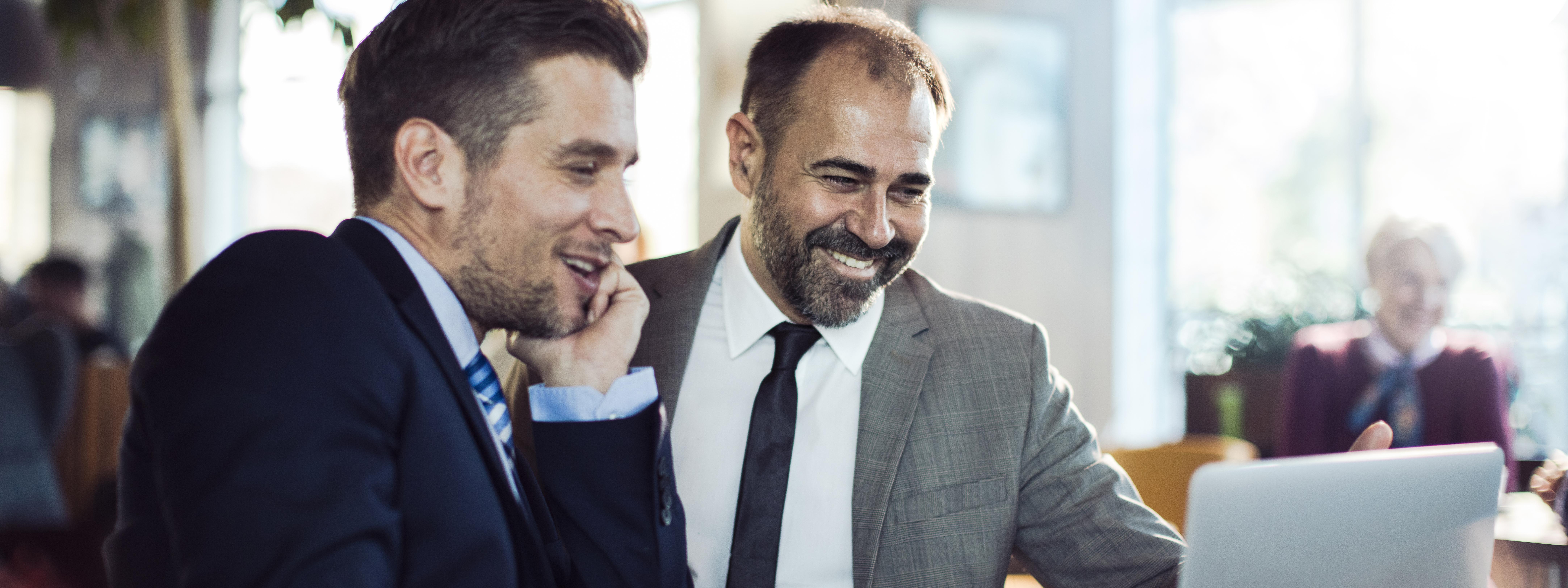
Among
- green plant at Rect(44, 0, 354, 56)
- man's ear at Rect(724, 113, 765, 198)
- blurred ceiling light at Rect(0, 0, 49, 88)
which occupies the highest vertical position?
blurred ceiling light at Rect(0, 0, 49, 88)

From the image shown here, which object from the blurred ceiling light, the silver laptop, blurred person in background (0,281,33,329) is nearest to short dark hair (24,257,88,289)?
blurred person in background (0,281,33,329)

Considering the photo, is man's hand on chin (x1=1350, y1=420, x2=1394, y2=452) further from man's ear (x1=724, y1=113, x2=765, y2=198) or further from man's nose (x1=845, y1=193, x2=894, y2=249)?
man's ear (x1=724, y1=113, x2=765, y2=198)

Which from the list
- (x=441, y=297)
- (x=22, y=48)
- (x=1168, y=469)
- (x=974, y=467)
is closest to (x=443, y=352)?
(x=441, y=297)

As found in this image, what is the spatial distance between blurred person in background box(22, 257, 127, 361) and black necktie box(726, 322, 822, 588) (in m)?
5.25

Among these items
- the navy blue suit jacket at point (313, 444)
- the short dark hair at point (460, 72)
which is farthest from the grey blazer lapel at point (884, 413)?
the short dark hair at point (460, 72)

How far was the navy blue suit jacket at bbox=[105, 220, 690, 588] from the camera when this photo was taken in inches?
30.7

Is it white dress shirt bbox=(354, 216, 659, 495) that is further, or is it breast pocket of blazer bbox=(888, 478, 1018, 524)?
breast pocket of blazer bbox=(888, 478, 1018, 524)

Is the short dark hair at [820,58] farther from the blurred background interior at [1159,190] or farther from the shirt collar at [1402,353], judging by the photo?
the shirt collar at [1402,353]

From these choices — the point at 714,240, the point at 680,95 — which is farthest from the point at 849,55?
the point at 680,95

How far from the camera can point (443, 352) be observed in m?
1.00

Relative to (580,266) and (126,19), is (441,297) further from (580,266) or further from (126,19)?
(126,19)

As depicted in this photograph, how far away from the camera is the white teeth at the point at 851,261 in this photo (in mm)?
1562

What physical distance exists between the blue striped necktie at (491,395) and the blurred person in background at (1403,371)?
118 inches

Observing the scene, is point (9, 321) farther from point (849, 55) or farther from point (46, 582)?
point (849, 55)
